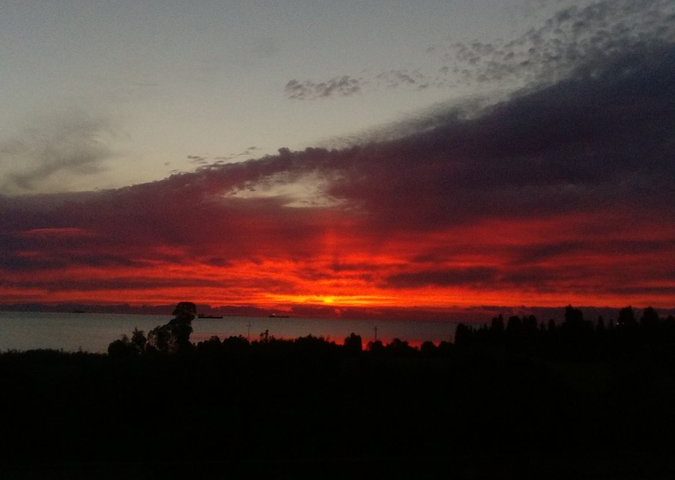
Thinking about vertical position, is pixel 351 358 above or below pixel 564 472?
above

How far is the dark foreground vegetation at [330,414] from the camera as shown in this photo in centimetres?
1309

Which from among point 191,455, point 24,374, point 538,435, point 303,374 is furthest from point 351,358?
point 24,374

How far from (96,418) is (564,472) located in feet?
32.5

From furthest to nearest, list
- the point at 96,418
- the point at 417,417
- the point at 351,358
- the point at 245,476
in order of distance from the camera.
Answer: the point at 351,358, the point at 417,417, the point at 96,418, the point at 245,476

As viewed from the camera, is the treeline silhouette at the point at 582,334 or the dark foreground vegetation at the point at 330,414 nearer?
the dark foreground vegetation at the point at 330,414

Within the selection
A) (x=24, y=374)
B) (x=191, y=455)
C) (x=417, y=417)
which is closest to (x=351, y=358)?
(x=417, y=417)

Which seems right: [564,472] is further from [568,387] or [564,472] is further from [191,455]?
[568,387]

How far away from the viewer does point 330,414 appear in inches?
685

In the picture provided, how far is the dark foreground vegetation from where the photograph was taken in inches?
515

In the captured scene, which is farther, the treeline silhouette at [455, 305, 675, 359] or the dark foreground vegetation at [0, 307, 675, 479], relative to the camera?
the treeline silhouette at [455, 305, 675, 359]

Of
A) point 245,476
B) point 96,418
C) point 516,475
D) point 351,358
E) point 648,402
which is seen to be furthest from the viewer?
point 351,358

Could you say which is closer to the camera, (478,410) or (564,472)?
(564,472)

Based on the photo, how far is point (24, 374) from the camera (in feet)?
55.3

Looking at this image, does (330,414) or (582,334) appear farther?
(582,334)
